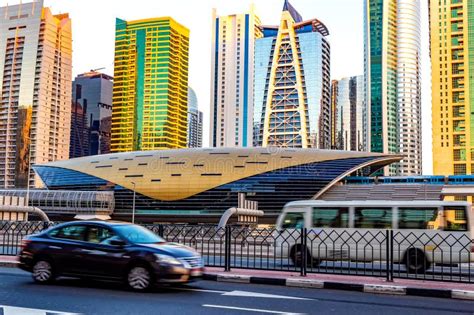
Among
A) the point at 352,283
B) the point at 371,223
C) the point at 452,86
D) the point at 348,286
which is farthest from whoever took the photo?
the point at 452,86

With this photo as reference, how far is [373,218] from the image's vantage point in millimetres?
21016

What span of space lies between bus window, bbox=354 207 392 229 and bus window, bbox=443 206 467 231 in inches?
81.1

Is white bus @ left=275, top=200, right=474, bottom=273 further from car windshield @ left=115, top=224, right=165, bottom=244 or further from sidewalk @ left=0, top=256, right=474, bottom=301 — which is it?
car windshield @ left=115, top=224, right=165, bottom=244

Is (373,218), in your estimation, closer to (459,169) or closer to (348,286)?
(348,286)

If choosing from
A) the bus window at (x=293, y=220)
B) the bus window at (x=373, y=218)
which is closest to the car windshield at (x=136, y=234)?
the bus window at (x=293, y=220)

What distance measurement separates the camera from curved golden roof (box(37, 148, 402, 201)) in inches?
4033

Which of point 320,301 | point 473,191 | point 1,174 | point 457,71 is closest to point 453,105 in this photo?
point 457,71

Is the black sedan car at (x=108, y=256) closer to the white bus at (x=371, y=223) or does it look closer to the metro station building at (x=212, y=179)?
the white bus at (x=371, y=223)

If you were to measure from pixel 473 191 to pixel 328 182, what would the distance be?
26516 millimetres

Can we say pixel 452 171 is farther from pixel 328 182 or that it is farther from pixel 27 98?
pixel 27 98

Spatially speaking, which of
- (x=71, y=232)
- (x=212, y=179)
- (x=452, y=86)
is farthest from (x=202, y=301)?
(x=452, y=86)

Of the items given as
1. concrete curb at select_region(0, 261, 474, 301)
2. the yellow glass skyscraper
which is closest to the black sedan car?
concrete curb at select_region(0, 261, 474, 301)

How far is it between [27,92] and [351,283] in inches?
7452

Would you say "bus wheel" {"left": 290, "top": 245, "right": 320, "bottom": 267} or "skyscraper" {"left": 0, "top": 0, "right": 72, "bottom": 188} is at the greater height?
"skyscraper" {"left": 0, "top": 0, "right": 72, "bottom": 188}
